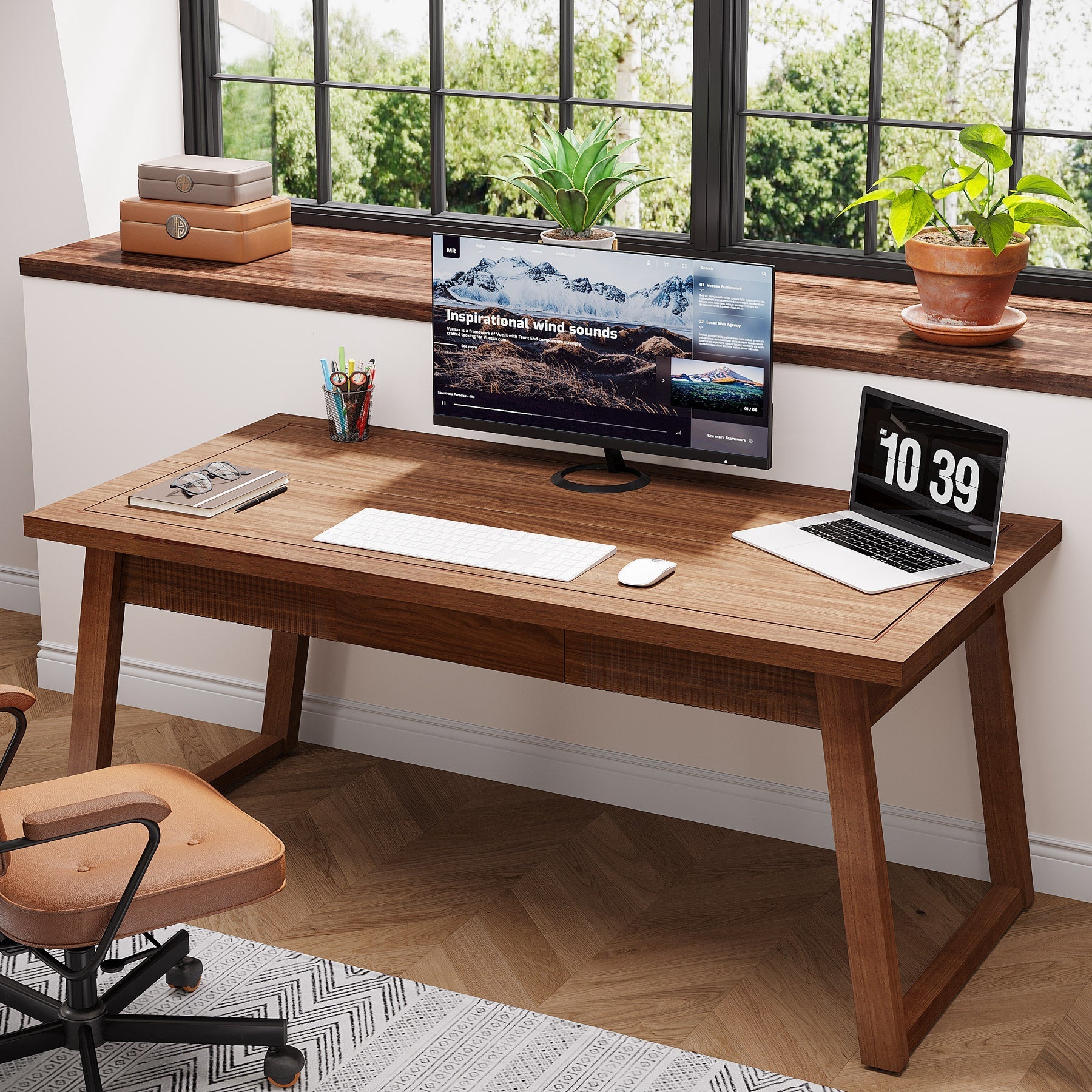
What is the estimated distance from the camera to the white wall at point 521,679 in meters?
2.89

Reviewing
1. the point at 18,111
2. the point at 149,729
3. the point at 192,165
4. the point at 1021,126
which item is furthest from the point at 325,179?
the point at 1021,126

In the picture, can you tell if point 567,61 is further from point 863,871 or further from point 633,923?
point 863,871

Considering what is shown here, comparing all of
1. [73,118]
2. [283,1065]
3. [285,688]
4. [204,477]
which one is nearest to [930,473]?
[204,477]

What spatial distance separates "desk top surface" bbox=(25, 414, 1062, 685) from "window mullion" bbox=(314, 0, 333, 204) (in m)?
0.91

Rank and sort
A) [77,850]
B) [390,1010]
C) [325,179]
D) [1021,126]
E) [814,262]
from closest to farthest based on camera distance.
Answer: [77,850], [390,1010], [1021,126], [814,262], [325,179]

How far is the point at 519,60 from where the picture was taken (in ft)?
12.2

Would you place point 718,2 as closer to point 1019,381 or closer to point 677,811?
point 1019,381

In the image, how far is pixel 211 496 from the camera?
9.31 ft

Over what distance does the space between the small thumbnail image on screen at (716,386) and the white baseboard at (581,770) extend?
85 centimetres

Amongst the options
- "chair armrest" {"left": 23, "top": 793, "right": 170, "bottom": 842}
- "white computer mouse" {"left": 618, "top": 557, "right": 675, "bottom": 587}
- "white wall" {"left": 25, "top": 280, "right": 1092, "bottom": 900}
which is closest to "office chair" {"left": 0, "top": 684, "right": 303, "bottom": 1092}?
"chair armrest" {"left": 23, "top": 793, "right": 170, "bottom": 842}

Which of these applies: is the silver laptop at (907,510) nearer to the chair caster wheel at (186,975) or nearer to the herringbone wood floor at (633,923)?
the herringbone wood floor at (633,923)

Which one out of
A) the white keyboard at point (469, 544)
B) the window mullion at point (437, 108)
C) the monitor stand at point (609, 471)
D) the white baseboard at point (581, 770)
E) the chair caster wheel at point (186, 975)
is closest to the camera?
the white keyboard at point (469, 544)

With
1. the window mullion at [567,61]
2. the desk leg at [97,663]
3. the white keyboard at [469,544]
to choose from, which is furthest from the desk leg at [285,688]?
the window mullion at [567,61]

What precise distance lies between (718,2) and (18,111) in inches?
67.4
